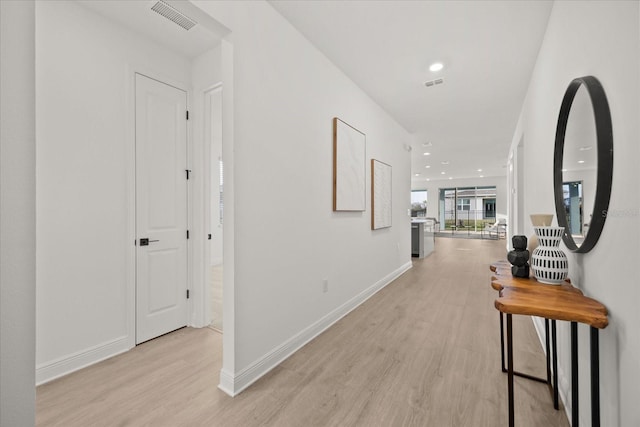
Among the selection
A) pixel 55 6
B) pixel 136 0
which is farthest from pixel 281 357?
pixel 55 6

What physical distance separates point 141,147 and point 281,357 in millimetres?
2106

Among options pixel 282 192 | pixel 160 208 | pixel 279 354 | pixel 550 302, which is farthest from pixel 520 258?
pixel 160 208

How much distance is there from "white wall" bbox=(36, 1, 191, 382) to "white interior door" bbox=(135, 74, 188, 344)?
10 centimetres

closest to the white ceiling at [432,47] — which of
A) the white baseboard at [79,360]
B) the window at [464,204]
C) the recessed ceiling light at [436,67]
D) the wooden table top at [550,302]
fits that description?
the recessed ceiling light at [436,67]

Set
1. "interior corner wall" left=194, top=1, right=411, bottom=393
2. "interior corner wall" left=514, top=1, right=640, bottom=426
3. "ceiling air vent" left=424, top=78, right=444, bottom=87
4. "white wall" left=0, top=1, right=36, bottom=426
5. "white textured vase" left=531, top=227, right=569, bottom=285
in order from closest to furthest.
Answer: "white wall" left=0, top=1, right=36, bottom=426, "interior corner wall" left=514, top=1, right=640, bottom=426, "white textured vase" left=531, top=227, right=569, bottom=285, "interior corner wall" left=194, top=1, right=411, bottom=393, "ceiling air vent" left=424, top=78, right=444, bottom=87

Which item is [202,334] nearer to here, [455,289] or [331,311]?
[331,311]

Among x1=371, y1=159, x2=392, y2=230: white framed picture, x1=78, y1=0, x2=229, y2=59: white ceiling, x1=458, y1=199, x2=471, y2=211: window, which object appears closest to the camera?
x1=78, y1=0, x2=229, y2=59: white ceiling

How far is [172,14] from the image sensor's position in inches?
81.5

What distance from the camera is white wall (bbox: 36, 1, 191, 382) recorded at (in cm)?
186

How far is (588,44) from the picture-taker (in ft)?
4.08

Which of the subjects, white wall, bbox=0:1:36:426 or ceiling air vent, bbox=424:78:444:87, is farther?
ceiling air vent, bbox=424:78:444:87

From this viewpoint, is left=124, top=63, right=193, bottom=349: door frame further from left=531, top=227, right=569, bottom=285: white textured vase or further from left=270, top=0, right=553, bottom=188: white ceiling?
left=531, top=227, right=569, bottom=285: white textured vase

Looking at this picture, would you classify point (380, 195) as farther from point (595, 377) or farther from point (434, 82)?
point (595, 377)

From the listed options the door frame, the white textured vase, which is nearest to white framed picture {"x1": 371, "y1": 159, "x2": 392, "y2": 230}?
the white textured vase
